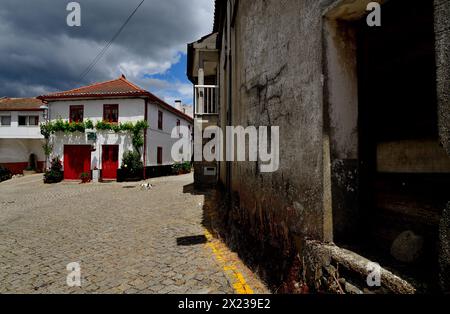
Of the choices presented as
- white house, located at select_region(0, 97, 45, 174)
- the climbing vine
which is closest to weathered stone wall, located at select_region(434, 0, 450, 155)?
the climbing vine

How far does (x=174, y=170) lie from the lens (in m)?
23.1

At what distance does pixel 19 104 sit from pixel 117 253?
92.1 ft

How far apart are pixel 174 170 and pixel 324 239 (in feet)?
69.5

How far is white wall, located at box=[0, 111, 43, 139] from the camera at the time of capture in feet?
76.9

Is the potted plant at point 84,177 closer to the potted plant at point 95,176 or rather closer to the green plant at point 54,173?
the potted plant at point 95,176

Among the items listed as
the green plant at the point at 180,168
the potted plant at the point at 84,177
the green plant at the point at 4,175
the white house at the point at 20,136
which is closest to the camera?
the potted plant at the point at 84,177

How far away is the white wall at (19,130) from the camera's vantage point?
23.5 metres

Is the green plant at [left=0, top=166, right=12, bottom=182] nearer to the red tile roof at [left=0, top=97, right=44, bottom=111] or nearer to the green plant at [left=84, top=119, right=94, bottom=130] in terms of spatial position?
the red tile roof at [left=0, top=97, right=44, bottom=111]

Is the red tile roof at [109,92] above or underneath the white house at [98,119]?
above

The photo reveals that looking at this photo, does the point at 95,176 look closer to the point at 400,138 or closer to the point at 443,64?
the point at 400,138

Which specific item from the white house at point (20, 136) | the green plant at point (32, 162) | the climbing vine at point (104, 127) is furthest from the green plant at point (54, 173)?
the green plant at point (32, 162)

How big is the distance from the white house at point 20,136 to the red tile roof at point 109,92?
7.23 meters
